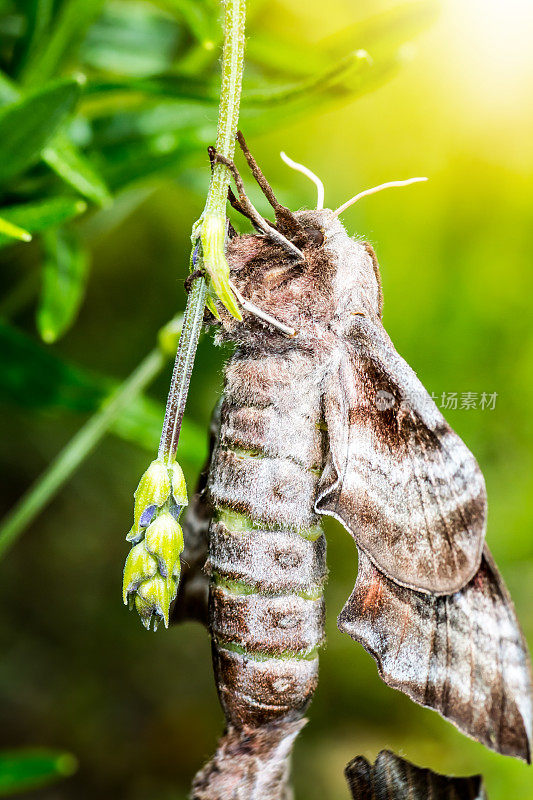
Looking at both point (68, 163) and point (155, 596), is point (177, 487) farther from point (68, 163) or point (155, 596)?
point (68, 163)

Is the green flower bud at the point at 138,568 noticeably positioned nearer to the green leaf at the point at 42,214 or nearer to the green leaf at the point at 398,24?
the green leaf at the point at 42,214

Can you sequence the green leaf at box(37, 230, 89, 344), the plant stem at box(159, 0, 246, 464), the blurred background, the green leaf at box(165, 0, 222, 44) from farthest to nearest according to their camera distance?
1. the blurred background
2. the green leaf at box(37, 230, 89, 344)
3. the green leaf at box(165, 0, 222, 44)
4. the plant stem at box(159, 0, 246, 464)

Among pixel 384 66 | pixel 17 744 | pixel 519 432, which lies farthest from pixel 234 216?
pixel 17 744

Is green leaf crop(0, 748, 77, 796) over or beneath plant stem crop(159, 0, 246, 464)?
beneath

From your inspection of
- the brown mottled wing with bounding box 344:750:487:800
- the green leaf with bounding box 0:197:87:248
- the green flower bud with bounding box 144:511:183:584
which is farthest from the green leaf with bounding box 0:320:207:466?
the brown mottled wing with bounding box 344:750:487:800

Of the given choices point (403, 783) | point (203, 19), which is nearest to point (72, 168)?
point (203, 19)

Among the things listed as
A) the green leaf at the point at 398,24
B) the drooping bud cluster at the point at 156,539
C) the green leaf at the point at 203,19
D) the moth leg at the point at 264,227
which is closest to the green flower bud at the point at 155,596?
the drooping bud cluster at the point at 156,539

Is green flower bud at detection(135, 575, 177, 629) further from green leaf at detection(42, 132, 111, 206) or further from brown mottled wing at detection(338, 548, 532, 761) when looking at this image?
green leaf at detection(42, 132, 111, 206)
